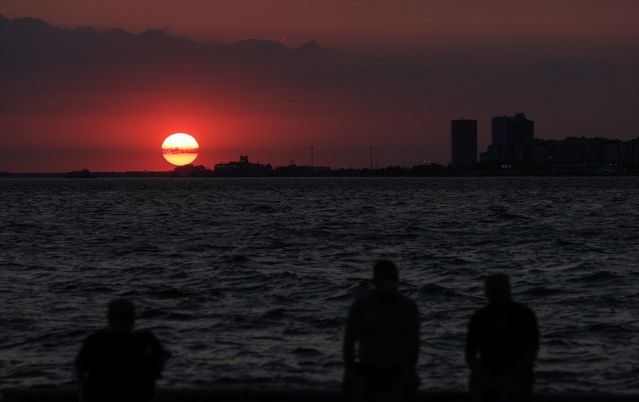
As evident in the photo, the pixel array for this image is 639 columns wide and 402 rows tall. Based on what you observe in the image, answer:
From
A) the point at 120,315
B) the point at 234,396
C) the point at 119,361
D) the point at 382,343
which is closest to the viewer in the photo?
the point at 120,315

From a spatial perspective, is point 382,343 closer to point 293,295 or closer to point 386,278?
point 386,278

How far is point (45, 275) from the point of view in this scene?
34562mm

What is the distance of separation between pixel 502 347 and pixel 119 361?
3.33m

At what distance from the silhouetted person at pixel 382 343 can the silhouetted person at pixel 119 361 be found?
1.66 meters

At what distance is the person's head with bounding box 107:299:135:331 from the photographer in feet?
25.2

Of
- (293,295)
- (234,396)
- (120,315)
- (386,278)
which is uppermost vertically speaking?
(386,278)

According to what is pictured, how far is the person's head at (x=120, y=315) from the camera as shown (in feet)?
25.2

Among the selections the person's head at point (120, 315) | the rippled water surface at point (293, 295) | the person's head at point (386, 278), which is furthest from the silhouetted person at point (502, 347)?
the rippled water surface at point (293, 295)

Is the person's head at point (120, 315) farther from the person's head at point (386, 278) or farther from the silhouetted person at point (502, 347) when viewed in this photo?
the silhouetted person at point (502, 347)

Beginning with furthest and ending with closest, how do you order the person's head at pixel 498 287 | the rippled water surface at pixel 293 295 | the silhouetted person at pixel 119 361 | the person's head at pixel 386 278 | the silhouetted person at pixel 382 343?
the rippled water surface at pixel 293 295, the person's head at pixel 498 287, the silhouetted person at pixel 382 343, the person's head at pixel 386 278, the silhouetted person at pixel 119 361

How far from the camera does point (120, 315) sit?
769 centimetres

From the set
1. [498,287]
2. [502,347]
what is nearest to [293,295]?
[502,347]

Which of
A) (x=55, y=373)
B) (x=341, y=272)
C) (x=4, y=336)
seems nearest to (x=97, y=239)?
(x=341, y=272)

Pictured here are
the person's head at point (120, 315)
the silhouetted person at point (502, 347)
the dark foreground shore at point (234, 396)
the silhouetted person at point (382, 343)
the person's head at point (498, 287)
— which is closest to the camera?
the person's head at point (120, 315)
